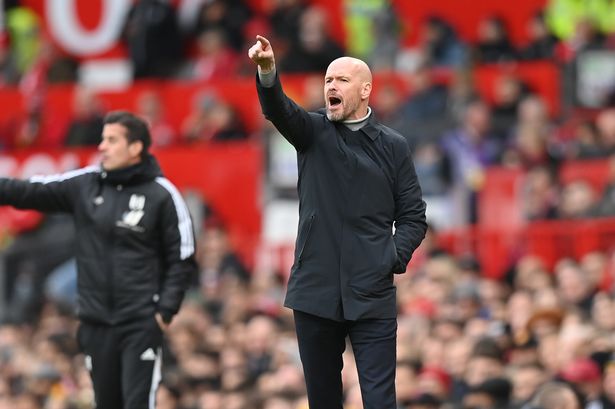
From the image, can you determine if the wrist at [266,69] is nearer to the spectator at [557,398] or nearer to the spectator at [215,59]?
the spectator at [557,398]

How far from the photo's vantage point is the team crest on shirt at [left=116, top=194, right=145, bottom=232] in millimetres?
11484

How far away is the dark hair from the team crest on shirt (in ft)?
0.98

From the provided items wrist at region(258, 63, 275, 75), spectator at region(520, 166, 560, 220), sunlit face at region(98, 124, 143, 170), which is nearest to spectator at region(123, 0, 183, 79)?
spectator at region(520, 166, 560, 220)

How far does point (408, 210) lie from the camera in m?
9.81

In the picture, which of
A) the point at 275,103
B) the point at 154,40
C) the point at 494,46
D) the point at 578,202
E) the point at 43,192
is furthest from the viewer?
the point at 154,40

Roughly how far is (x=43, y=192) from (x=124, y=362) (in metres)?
1.22

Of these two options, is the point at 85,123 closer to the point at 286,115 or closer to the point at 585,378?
the point at 585,378

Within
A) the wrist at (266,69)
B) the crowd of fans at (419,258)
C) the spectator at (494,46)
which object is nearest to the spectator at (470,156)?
the crowd of fans at (419,258)

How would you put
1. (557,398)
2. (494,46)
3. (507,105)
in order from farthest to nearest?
(494,46) → (507,105) → (557,398)

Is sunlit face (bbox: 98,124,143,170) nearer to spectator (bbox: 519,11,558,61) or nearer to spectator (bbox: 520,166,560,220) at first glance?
spectator (bbox: 520,166,560,220)

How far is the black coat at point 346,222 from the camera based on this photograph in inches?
377

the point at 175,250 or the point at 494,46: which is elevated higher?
the point at 494,46

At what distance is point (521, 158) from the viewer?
1822 cm

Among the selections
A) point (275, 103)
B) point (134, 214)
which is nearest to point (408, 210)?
point (275, 103)
